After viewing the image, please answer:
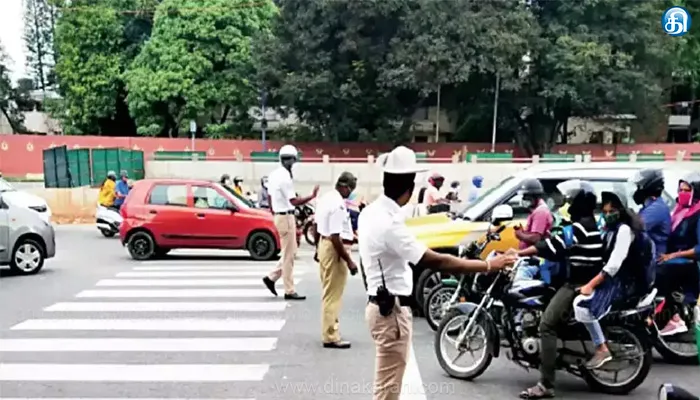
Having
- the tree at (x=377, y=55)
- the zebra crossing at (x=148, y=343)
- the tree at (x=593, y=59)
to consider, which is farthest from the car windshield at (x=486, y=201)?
the tree at (x=593, y=59)

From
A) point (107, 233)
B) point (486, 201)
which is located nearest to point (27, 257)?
point (107, 233)

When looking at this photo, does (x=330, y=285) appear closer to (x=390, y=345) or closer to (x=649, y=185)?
(x=390, y=345)

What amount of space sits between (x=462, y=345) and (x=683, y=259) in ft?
8.41

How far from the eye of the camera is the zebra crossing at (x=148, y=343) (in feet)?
20.4

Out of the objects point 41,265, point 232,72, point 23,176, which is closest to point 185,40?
point 232,72

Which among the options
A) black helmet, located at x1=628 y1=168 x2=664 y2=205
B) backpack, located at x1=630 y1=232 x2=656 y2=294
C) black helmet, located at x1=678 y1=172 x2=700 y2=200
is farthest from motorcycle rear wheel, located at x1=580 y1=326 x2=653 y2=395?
black helmet, located at x1=678 y1=172 x2=700 y2=200

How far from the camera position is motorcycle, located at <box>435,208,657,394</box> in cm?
605

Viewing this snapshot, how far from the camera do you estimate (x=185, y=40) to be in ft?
137

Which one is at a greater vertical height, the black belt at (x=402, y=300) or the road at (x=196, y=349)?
the black belt at (x=402, y=300)

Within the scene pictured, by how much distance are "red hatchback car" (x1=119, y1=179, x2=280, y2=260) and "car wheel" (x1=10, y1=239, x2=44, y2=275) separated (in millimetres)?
2126

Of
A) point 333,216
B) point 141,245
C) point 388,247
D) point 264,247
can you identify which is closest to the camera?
point 388,247

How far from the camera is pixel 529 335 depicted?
20.2 feet

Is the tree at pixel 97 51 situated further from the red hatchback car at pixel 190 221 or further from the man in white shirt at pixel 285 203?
the man in white shirt at pixel 285 203

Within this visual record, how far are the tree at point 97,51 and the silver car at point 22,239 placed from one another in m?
35.7
